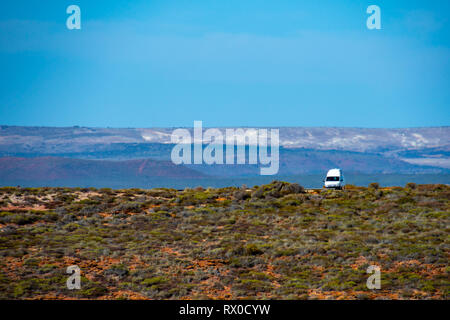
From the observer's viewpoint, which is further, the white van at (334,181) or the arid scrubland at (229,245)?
the white van at (334,181)

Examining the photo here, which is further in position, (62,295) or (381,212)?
(381,212)

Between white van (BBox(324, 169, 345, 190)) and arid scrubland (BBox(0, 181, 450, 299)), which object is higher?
white van (BBox(324, 169, 345, 190))

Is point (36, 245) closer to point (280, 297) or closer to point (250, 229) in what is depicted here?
point (250, 229)

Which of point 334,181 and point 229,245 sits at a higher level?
point 334,181

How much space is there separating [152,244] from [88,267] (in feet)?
17.8

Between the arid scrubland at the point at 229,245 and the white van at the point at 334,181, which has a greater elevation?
the white van at the point at 334,181

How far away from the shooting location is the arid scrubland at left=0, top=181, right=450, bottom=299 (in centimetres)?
3041

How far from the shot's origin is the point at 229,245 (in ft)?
125

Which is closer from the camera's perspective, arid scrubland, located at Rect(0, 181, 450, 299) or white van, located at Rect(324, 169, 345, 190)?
arid scrubland, located at Rect(0, 181, 450, 299)

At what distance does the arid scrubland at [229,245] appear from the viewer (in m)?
30.4

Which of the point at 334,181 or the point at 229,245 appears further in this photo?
the point at 334,181
